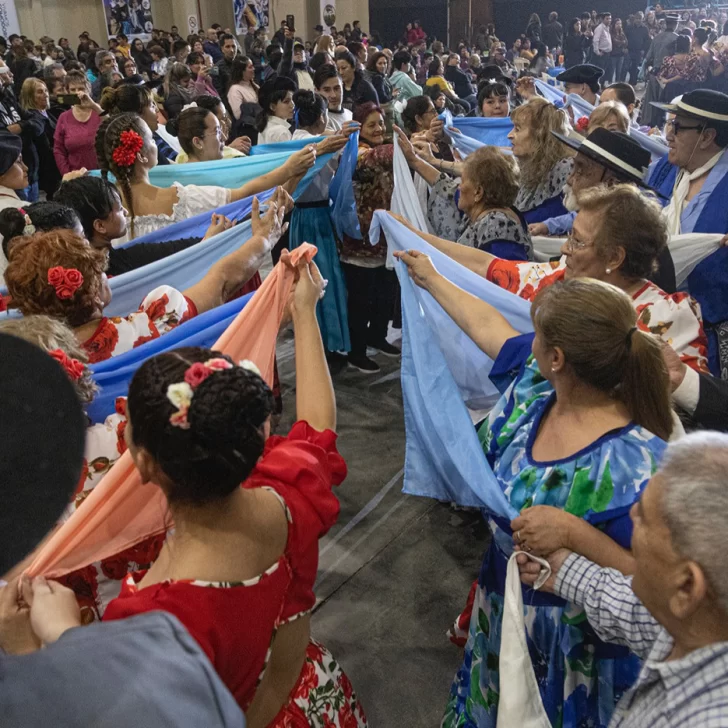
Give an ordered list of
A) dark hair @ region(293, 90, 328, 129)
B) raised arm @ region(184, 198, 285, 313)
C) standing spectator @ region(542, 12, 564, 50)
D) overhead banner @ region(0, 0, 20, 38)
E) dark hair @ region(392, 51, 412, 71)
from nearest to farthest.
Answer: raised arm @ region(184, 198, 285, 313) < dark hair @ region(293, 90, 328, 129) < dark hair @ region(392, 51, 412, 71) < overhead banner @ region(0, 0, 20, 38) < standing spectator @ region(542, 12, 564, 50)

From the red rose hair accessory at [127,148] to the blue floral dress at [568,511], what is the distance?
75.3 inches

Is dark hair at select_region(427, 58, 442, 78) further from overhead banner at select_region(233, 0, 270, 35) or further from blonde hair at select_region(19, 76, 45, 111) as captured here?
overhead banner at select_region(233, 0, 270, 35)

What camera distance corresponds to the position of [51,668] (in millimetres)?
555

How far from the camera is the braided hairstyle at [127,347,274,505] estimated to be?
1026 mm

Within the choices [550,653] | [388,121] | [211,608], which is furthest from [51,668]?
[388,121]

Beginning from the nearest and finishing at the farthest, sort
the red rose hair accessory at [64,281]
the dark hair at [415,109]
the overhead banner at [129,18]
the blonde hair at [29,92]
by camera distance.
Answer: the red rose hair accessory at [64,281], the dark hair at [415,109], the blonde hair at [29,92], the overhead banner at [129,18]

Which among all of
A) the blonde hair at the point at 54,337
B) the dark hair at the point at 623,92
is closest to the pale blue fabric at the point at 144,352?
the blonde hair at the point at 54,337

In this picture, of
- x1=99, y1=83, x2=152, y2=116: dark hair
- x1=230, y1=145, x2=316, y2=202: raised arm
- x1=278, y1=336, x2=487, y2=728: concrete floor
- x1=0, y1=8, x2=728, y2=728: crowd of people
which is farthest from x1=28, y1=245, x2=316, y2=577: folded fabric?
x1=99, y1=83, x2=152, y2=116: dark hair

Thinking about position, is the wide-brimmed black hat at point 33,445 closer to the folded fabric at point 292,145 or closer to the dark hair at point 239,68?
the folded fabric at point 292,145

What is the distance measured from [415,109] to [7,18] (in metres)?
11.5

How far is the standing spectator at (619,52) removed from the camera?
515 inches

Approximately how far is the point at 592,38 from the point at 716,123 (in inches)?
466

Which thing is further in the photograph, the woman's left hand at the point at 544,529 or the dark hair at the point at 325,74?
the dark hair at the point at 325,74

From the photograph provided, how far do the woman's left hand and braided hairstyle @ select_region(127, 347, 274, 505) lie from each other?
0.62 m
